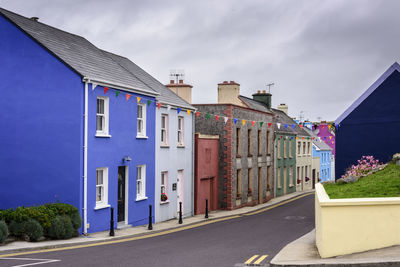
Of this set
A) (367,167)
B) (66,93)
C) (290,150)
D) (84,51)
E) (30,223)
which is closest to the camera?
(30,223)

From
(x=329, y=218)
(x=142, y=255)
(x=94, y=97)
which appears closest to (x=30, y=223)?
(x=142, y=255)

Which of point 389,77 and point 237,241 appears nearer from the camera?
point 237,241

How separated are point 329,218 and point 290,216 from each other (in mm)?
18828

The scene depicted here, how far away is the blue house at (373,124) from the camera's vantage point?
23203 millimetres

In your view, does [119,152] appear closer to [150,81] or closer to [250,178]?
[150,81]

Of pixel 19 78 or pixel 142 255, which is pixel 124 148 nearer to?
pixel 19 78

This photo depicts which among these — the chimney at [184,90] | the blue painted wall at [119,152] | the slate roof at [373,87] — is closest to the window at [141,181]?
the blue painted wall at [119,152]

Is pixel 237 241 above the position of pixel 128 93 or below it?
below

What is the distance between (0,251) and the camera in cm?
1412

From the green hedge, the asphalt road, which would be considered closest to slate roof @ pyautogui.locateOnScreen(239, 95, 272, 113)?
the asphalt road

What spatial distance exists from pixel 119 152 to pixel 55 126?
10.8ft

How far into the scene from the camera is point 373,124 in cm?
2377

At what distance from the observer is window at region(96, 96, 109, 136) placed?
20875 mm

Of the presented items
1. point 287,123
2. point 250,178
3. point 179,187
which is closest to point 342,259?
point 179,187
